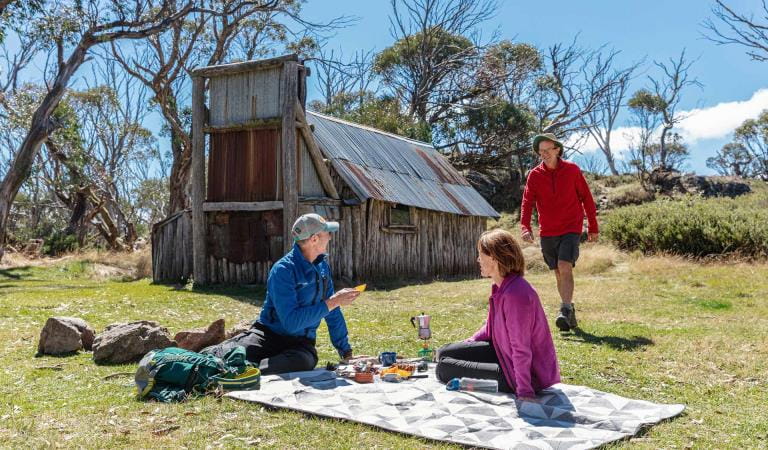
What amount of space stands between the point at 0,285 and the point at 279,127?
7681 mm

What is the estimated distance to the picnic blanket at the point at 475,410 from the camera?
4043 millimetres

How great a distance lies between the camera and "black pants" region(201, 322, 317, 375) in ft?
18.8

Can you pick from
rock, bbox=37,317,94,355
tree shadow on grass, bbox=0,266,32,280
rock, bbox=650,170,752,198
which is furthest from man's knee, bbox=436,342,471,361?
rock, bbox=650,170,752,198

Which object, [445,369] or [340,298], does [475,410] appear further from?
[340,298]

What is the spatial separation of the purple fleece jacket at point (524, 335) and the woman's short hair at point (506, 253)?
6 centimetres

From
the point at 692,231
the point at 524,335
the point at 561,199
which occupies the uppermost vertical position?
the point at 561,199

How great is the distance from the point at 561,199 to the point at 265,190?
826 cm

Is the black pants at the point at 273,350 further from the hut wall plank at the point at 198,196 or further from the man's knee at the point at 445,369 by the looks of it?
the hut wall plank at the point at 198,196

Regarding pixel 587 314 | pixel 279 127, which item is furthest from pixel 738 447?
pixel 279 127

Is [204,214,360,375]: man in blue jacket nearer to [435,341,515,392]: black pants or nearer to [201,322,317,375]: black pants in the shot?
[201,322,317,375]: black pants

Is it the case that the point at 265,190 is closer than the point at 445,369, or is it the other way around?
the point at 445,369

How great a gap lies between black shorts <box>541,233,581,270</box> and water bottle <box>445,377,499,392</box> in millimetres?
3269

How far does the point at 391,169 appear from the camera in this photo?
18.8 meters

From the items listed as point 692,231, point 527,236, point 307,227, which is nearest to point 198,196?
point 527,236
